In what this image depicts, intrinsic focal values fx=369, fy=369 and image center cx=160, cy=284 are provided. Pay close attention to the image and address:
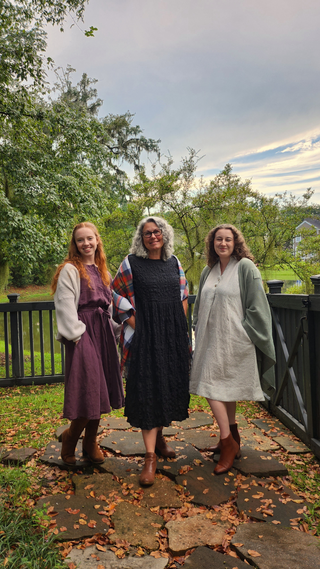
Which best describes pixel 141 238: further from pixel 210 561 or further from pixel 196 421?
pixel 196 421

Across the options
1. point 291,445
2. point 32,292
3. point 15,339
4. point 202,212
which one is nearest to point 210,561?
point 291,445

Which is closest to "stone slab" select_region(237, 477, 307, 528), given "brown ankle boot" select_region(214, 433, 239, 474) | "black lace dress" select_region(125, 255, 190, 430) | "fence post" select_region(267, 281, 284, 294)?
"brown ankle boot" select_region(214, 433, 239, 474)

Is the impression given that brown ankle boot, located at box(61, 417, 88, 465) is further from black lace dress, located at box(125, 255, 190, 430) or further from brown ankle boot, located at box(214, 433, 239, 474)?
brown ankle boot, located at box(214, 433, 239, 474)

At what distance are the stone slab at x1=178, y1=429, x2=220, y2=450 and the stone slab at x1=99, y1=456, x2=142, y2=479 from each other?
0.53 m

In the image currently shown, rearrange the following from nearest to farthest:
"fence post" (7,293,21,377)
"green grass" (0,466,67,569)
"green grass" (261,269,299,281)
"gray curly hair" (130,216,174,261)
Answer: "green grass" (0,466,67,569), "gray curly hair" (130,216,174,261), "fence post" (7,293,21,377), "green grass" (261,269,299,281)

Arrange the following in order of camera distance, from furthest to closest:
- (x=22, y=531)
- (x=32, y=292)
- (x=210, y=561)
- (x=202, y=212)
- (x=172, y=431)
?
(x=32, y=292) → (x=202, y=212) → (x=172, y=431) → (x=22, y=531) → (x=210, y=561)

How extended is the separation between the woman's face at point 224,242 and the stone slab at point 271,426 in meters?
1.66

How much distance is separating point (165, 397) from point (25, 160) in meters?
5.59

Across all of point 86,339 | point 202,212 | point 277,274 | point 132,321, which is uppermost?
point 202,212

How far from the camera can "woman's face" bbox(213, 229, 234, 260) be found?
248 centimetres

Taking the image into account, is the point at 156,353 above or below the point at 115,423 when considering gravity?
above

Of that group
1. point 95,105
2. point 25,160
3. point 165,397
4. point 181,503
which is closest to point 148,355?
point 165,397

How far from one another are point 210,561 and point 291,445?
57.3 inches

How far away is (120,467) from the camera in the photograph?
2.53 metres
